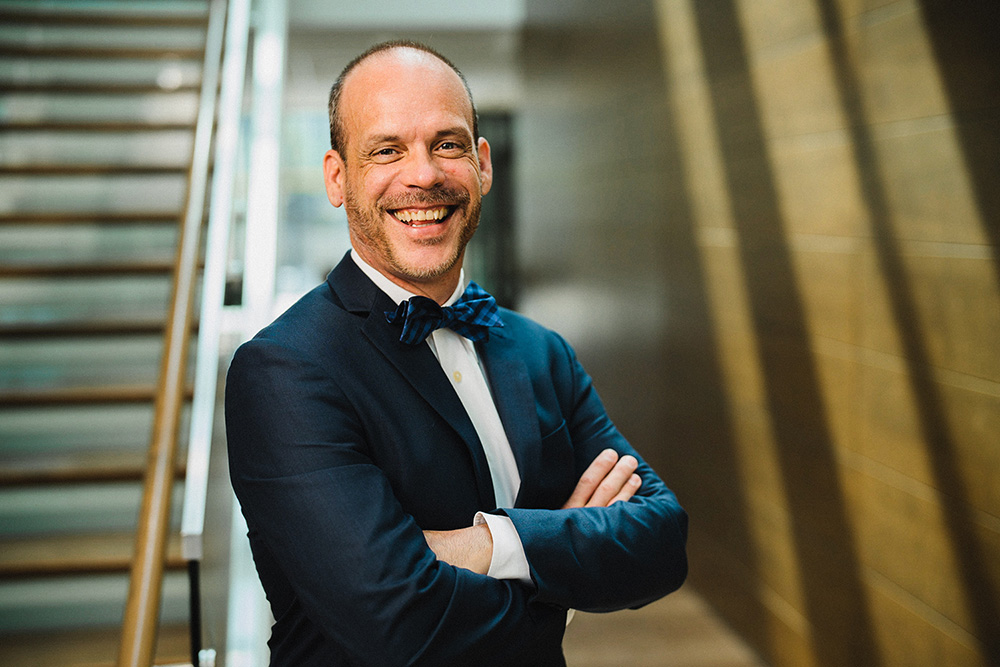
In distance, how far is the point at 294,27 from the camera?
7113 millimetres

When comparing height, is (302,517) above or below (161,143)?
below

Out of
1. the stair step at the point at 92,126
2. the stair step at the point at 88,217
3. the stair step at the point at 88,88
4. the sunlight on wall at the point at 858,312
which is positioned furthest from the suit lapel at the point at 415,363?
the stair step at the point at 88,88

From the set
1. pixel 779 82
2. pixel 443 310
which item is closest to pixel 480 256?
pixel 779 82

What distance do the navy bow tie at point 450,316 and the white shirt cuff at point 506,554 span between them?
1.01 feet

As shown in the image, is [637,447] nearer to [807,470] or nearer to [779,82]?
[807,470]

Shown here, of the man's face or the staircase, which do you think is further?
the staircase

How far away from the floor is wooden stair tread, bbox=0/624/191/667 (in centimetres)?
181

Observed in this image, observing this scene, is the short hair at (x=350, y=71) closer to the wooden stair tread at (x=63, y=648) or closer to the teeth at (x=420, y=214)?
the teeth at (x=420, y=214)

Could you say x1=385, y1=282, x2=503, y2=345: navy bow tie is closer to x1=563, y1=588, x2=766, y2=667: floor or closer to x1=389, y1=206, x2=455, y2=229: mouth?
x1=389, y1=206, x2=455, y2=229: mouth

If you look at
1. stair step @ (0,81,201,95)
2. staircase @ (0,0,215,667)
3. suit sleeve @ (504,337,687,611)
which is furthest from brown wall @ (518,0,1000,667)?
stair step @ (0,81,201,95)

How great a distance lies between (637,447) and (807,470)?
1991 millimetres

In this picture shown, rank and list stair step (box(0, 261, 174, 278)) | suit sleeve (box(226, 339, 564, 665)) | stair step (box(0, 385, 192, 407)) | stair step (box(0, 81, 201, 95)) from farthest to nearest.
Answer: stair step (box(0, 81, 201, 95)) < stair step (box(0, 261, 174, 278)) < stair step (box(0, 385, 192, 407)) < suit sleeve (box(226, 339, 564, 665))

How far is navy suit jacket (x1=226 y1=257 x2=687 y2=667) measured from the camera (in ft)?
3.75

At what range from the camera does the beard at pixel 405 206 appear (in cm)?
133
